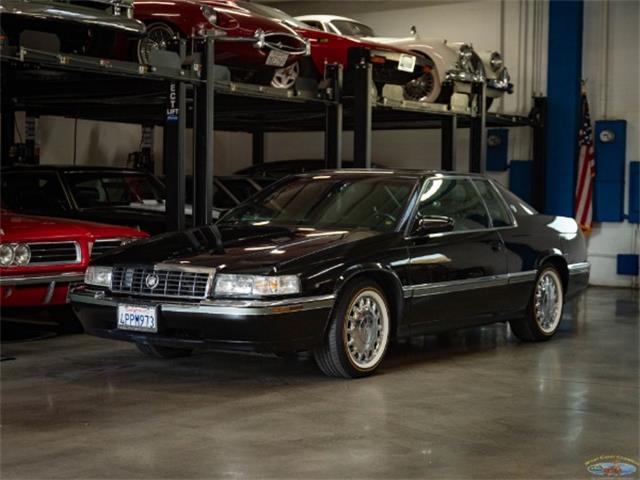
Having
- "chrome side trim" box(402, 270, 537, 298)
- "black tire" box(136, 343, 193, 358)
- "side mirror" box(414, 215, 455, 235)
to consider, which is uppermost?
"side mirror" box(414, 215, 455, 235)

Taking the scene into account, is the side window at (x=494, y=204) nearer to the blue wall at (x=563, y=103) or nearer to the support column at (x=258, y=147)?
the blue wall at (x=563, y=103)

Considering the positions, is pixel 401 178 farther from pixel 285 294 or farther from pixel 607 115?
pixel 607 115

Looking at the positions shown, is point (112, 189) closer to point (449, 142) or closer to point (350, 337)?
point (449, 142)

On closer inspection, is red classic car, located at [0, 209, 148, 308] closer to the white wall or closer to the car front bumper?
the car front bumper

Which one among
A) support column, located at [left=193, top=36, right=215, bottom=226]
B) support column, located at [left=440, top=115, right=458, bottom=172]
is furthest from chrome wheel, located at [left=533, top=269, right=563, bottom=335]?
support column, located at [left=440, top=115, right=458, bottom=172]

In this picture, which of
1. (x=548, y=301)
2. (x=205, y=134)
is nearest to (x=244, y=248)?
(x=205, y=134)

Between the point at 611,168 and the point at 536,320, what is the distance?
6.94 metres

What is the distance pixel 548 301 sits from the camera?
8.48 metres

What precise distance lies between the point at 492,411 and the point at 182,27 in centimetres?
515

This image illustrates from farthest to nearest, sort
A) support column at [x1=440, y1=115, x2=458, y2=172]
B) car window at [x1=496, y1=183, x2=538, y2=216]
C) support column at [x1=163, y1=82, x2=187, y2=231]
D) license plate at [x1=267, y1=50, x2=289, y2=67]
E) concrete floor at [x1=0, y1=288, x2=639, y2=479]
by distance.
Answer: support column at [x1=440, y1=115, x2=458, y2=172] < license plate at [x1=267, y1=50, x2=289, y2=67] < support column at [x1=163, y1=82, x2=187, y2=231] < car window at [x1=496, y1=183, x2=538, y2=216] < concrete floor at [x1=0, y1=288, x2=639, y2=479]

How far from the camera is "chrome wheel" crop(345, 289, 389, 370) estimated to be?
6.53 meters

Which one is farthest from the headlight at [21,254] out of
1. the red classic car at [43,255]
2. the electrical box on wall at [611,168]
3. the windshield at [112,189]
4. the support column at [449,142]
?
the electrical box on wall at [611,168]

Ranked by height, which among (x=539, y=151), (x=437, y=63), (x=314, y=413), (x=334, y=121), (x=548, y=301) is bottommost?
(x=314, y=413)

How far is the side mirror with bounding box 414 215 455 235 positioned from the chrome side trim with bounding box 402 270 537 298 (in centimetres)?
35
